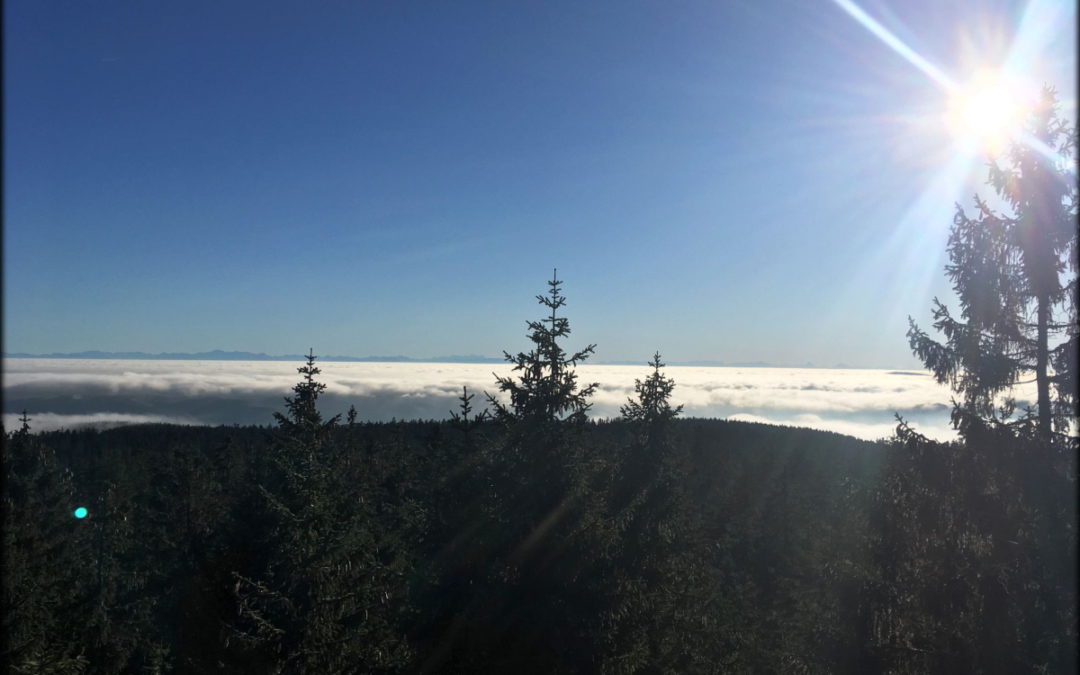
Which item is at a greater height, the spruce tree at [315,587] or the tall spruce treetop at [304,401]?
the tall spruce treetop at [304,401]

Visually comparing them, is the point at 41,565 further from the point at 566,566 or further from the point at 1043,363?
the point at 1043,363

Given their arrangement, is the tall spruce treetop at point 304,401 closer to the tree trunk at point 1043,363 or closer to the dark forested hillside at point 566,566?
the dark forested hillside at point 566,566

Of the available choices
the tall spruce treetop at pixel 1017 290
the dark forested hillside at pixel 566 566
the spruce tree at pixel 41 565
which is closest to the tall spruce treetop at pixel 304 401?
the dark forested hillside at pixel 566 566

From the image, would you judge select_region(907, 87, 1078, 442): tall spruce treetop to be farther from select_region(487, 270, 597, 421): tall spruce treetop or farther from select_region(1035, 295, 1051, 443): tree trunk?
select_region(487, 270, 597, 421): tall spruce treetop

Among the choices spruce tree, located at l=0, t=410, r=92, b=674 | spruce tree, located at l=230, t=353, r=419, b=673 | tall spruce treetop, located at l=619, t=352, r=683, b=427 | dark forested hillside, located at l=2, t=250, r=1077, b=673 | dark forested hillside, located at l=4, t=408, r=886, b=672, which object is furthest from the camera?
tall spruce treetop, located at l=619, t=352, r=683, b=427

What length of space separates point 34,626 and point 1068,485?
29.9 metres

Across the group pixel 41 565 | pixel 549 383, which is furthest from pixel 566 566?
pixel 41 565

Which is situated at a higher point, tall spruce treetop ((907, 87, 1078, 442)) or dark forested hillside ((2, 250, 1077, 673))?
tall spruce treetop ((907, 87, 1078, 442))

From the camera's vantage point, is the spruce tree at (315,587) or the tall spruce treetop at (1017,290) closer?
the tall spruce treetop at (1017,290)

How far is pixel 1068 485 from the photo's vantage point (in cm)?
972

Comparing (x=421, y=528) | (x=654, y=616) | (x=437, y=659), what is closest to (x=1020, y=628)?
(x=654, y=616)

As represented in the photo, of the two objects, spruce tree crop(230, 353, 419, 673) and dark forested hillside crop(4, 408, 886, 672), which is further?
dark forested hillside crop(4, 408, 886, 672)

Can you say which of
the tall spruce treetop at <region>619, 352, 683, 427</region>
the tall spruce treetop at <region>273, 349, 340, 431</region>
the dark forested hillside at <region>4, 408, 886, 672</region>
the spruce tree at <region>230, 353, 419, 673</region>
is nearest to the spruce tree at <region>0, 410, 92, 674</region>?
the dark forested hillside at <region>4, 408, 886, 672</region>

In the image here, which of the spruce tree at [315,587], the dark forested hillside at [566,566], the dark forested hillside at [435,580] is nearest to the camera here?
the dark forested hillside at [566,566]
